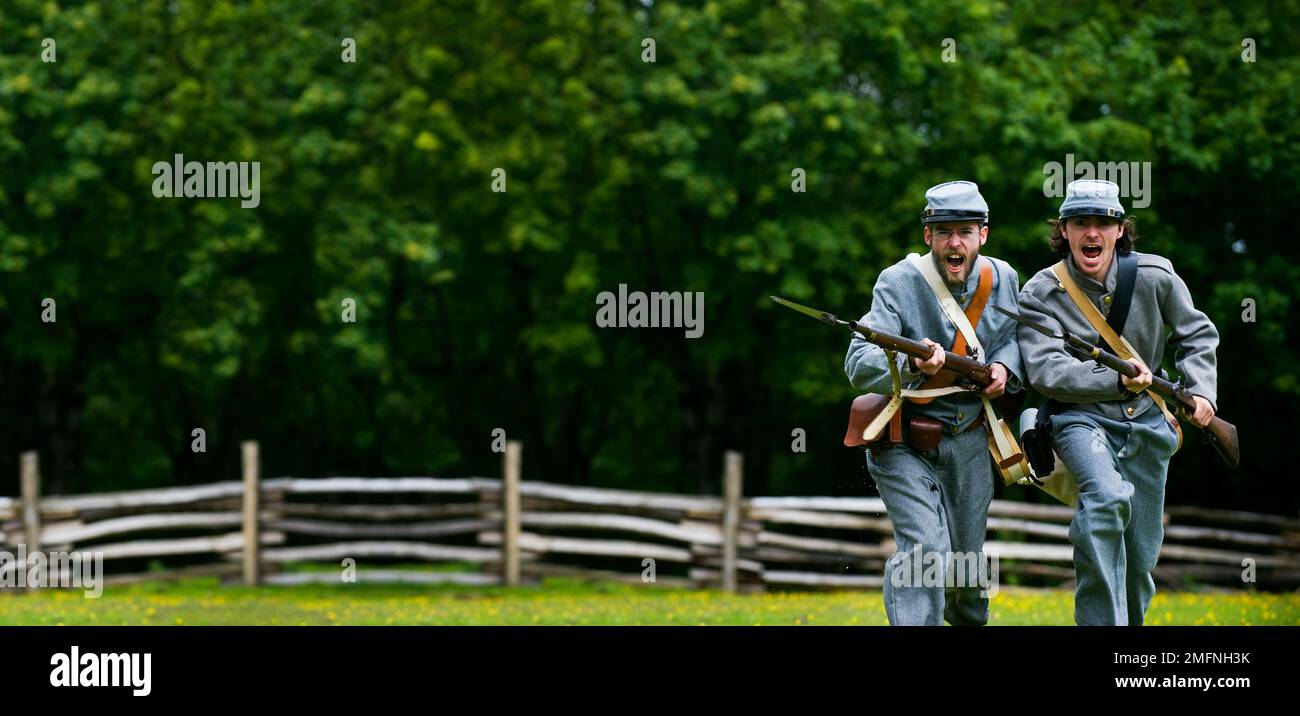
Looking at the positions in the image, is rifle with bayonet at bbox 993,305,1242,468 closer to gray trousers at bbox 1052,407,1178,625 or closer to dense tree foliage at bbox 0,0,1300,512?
gray trousers at bbox 1052,407,1178,625

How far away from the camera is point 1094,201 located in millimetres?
7105

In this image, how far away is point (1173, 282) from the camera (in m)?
7.27

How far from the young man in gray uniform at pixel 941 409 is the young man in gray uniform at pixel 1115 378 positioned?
204 mm

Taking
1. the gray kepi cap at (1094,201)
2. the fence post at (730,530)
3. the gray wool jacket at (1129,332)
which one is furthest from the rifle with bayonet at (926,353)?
the fence post at (730,530)

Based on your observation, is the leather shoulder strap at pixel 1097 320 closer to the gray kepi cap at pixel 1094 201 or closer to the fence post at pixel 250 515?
the gray kepi cap at pixel 1094 201

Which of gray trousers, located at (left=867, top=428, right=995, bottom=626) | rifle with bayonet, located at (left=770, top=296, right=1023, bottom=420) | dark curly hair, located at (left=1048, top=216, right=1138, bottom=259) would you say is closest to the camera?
rifle with bayonet, located at (left=770, top=296, right=1023, bottom=420)

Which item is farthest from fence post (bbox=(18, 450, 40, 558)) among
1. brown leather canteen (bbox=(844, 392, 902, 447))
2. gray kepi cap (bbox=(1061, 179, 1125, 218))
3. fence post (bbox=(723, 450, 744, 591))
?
gray kepi cap (bbox=(1061, 179, 1125, 218))

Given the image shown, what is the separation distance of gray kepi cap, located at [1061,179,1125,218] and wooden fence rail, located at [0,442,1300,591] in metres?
10.8

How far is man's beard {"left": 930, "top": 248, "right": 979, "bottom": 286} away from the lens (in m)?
7.03

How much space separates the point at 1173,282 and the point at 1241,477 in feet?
58.5

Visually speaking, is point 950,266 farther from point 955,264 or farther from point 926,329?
point 926,329

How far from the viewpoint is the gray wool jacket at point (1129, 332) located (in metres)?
7.12
